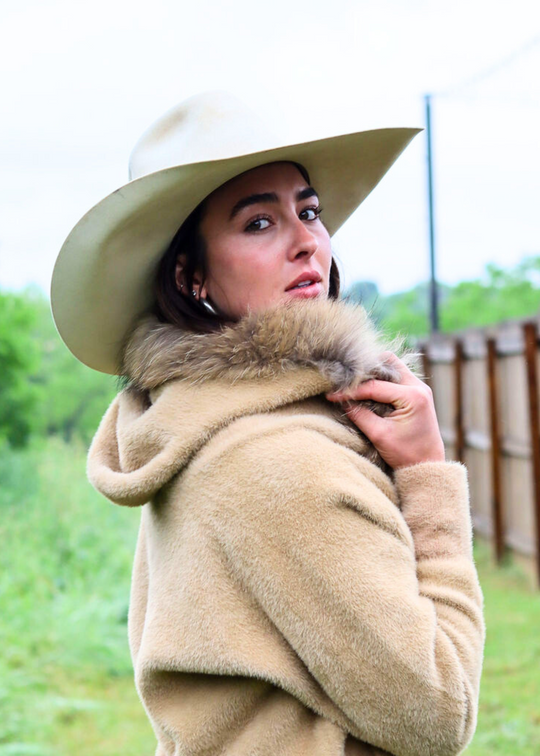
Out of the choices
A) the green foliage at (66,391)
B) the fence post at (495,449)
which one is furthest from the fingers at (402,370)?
the green foliage at (66,391)

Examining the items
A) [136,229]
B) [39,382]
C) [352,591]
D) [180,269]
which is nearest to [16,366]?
[39,382]

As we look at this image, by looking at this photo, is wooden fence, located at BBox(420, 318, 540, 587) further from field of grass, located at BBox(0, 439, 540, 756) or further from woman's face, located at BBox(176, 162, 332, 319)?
woman's face, located at BBox(176, 162, 332, 319)

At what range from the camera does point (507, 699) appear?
4699 millimetres

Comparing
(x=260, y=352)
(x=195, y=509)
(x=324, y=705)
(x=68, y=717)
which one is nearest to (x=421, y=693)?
(x=324, y=705)

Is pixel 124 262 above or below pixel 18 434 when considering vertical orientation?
above

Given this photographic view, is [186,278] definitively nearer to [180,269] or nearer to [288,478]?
[180,269]

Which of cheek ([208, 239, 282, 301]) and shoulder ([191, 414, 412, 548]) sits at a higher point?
cheek ([208, 239, 282, 301])

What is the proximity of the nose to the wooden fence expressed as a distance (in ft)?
17.7

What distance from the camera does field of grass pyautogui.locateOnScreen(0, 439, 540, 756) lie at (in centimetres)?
428

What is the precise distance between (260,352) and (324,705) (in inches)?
22.9

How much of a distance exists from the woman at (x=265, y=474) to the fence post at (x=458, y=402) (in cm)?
798

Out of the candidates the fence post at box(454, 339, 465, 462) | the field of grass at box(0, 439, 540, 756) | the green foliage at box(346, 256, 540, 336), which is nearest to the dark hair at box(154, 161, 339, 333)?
the field of grass at box(0, 439, 540, 756)

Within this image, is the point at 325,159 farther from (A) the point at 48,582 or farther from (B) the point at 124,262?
(A) the point at 48,582

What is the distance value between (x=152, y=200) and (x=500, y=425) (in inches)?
272
